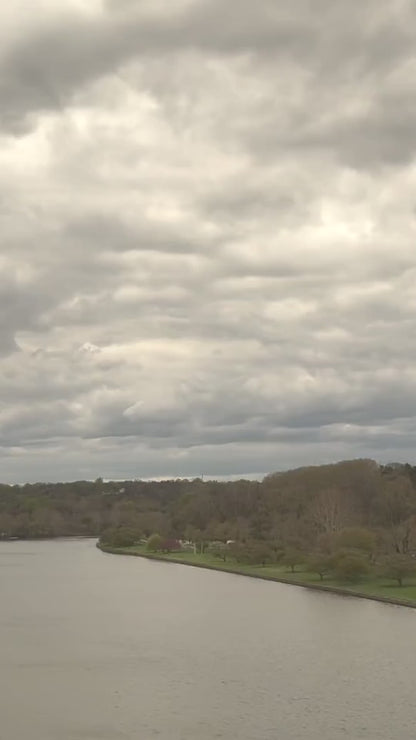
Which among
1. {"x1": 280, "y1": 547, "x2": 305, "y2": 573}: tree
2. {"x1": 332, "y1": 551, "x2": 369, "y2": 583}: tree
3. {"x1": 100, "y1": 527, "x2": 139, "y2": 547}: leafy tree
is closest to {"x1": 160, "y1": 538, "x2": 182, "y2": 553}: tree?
{"x1": 100, "y1": 527, "x2": 139, "y2": 547}: leafy tree

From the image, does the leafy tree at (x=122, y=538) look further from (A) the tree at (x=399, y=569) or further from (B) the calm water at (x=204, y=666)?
(A) the tree at (x=399, y=569)

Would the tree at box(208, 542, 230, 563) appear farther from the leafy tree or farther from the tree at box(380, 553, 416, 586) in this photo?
the tree at box(380, 553, 416, 586)

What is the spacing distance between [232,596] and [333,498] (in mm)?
43137

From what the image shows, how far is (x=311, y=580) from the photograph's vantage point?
252ft

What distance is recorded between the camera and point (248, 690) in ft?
113

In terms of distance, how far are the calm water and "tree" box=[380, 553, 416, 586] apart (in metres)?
5.43

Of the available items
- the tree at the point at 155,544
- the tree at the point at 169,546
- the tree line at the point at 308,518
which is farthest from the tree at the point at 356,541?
the tree at the point at 155,544

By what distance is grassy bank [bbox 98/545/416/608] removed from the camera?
62616 millimetres

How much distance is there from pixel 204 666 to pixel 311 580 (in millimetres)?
38542

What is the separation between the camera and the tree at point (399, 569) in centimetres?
6669

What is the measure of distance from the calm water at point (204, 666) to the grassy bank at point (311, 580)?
1998mm

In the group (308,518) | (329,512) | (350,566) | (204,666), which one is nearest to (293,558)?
(350,566)

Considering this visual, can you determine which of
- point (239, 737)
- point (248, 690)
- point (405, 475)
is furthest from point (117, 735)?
point (405, 475)

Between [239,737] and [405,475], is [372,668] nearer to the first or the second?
[239,737]
